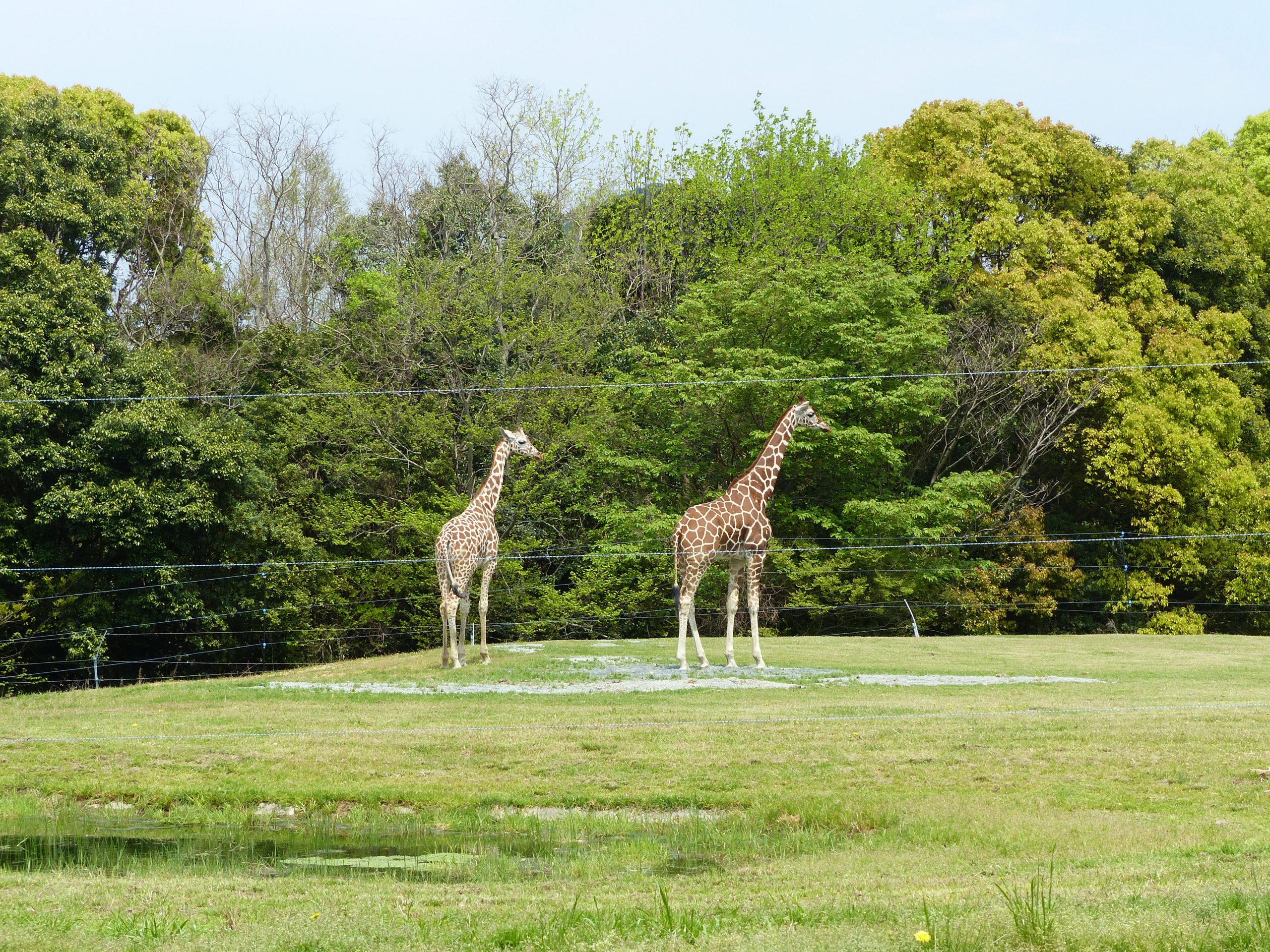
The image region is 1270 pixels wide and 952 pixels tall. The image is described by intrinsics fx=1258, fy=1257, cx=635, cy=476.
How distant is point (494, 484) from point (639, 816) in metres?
12.7

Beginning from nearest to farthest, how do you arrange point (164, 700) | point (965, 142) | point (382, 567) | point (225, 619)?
point (164, 700) → point (225, 619) → point (382, 567) → point (965, 142)

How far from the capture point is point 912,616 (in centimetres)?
3312

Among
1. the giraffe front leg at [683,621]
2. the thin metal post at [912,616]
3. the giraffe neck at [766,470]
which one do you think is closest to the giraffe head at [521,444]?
the giraffe neck at [766,470]

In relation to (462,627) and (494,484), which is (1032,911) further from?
(494,484)

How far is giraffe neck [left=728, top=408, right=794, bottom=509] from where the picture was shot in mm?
20828

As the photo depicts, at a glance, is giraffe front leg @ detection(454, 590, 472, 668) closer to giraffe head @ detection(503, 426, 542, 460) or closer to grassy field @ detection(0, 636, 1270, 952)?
grassy field @ detection(0, 636, 1270, 952)

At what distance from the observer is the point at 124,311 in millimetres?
36844

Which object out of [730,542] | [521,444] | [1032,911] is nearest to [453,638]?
[521,444]

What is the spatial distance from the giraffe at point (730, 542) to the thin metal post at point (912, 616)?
11.6m

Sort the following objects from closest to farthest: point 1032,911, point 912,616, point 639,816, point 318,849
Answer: point 1032,911, point 318,849, point 639,816, point 912,616

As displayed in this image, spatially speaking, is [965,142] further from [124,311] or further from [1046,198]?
[124,311]

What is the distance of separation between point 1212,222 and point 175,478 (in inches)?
1282

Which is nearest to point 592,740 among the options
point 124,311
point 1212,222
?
point 124,311

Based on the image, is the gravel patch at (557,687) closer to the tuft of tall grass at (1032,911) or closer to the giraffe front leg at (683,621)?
the giraffe front leg at (683,621)
